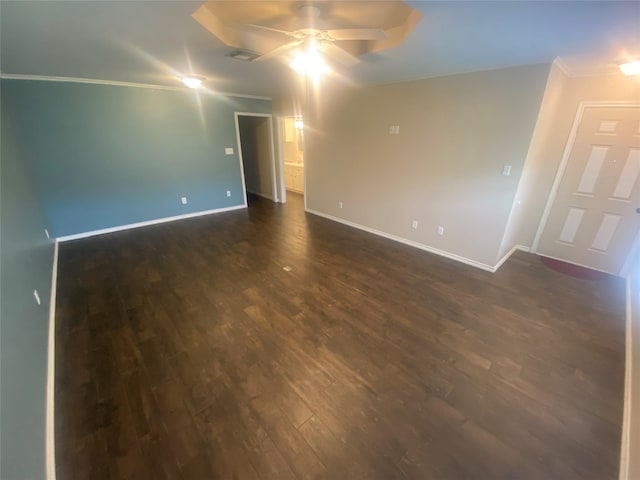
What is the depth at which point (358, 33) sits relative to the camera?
1888 mm

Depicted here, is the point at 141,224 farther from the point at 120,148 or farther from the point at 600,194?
the point at 600,194

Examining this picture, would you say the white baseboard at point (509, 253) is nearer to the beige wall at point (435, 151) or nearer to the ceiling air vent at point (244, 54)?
the beige wall at point (435, 151)

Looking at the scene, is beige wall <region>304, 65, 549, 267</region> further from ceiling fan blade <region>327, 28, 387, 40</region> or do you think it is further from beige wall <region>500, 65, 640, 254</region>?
ceiling fan blade <region>327, 28, 387, 40</region>

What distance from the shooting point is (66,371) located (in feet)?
6.39

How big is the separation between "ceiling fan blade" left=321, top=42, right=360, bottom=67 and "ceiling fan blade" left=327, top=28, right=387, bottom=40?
21cm

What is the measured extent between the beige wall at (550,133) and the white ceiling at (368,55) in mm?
212

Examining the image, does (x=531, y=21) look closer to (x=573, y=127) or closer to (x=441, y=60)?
(x=441, y=60)

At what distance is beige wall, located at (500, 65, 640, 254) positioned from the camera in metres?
2.88

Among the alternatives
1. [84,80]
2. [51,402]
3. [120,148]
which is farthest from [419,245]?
[84,80]

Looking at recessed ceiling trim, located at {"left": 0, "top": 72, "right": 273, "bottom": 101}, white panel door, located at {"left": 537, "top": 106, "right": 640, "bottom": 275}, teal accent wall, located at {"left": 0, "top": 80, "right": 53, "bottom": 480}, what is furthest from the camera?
recessed ceiling trim, located at {"left": 0, "top": 72, "right": 273, "bottom": 101}

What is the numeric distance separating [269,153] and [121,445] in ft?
19.3

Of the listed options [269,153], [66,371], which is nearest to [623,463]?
[66,371]

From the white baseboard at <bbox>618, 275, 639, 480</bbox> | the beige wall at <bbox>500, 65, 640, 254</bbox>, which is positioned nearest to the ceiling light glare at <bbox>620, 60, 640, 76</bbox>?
the beige wall at <bbox>500, 65, 640, 254</bbox>

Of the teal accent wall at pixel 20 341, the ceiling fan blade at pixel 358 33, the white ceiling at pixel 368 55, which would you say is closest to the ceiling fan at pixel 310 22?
the ceiling fan blade at pixel 358 33
